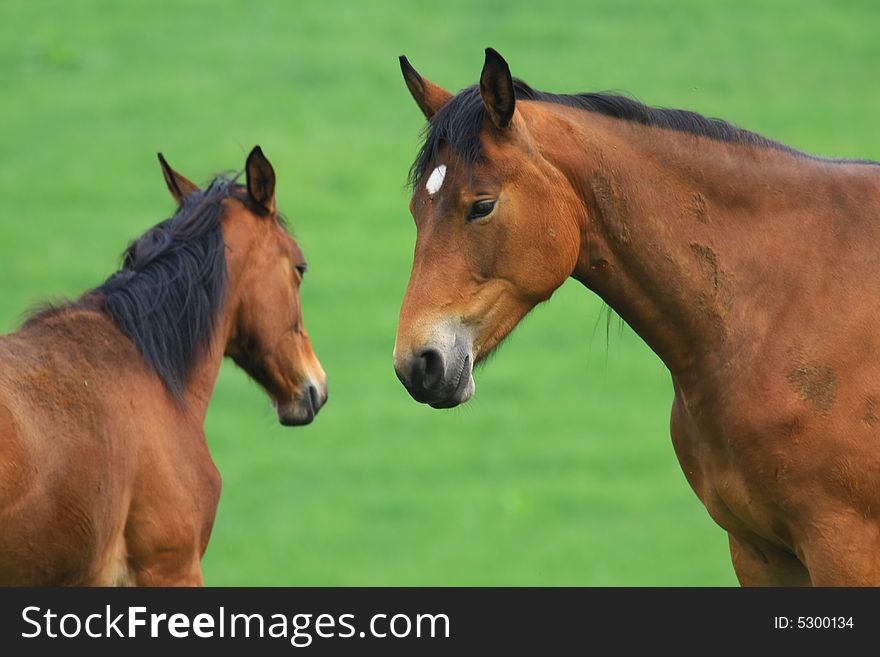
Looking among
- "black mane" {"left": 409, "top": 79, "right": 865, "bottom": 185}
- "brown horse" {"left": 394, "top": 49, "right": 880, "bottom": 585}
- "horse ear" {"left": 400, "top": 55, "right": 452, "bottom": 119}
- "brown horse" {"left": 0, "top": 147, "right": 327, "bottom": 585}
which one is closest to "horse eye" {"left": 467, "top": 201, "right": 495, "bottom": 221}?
"brown horse" {"left": 394, "top": 49, "right": 880, "bottom": 585}

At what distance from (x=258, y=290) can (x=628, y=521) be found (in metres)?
17.1

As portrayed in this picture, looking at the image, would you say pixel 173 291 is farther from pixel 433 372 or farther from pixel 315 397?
pixel 433 372

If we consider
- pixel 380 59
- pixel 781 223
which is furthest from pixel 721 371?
pixel 380 59

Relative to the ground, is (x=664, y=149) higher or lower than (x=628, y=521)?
lower

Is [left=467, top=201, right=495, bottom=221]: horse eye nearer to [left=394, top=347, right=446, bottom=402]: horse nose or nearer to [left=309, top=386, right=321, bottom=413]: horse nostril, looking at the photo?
[left=394, top=347, right=446, bottom=402]: horse nose

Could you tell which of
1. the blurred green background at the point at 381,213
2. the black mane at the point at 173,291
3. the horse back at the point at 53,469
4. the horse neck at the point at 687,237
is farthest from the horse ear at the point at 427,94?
the blurred green background at the point at 381,213

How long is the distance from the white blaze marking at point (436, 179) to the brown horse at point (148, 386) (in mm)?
2085

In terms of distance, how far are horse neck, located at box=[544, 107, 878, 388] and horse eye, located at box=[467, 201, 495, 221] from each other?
0.34 m

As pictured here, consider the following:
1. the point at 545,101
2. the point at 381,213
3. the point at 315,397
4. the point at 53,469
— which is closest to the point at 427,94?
the point at 545,101

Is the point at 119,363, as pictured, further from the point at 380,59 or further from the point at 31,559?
the point at 380,59

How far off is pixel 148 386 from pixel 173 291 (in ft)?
2.09

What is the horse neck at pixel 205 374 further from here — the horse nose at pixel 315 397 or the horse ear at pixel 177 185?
the horse ear at pixel 177 185

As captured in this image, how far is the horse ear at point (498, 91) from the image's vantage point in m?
5.48
